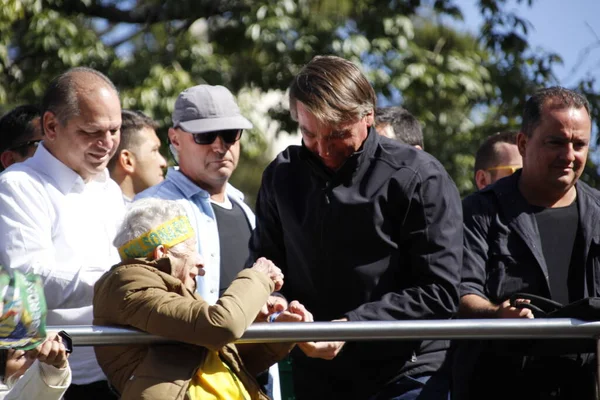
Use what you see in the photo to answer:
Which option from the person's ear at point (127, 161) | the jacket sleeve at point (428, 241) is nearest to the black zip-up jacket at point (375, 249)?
the jacket sleeve at point (428, 241)

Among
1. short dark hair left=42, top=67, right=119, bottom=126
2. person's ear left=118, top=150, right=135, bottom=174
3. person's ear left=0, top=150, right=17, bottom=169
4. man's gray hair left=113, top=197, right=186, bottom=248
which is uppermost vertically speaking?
short dark hair left=42, top=67, right=119, bottom=126

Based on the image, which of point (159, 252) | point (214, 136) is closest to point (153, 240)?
point (159, 252)

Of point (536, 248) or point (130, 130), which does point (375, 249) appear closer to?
point (536, 248)

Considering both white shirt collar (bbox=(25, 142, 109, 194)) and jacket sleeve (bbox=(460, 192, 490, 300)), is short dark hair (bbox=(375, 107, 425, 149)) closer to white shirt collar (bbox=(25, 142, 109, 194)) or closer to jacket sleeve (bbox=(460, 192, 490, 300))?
jacket sleeve (bbox=(460, 192, 490, 300))

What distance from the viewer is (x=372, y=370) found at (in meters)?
4.05

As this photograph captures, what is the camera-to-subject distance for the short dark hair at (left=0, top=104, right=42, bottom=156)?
5.41m

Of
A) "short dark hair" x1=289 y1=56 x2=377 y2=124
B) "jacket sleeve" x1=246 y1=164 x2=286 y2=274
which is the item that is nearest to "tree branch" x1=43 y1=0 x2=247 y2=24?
"jacket sleeve" x1=246 y1=164 x2=286 y2=274

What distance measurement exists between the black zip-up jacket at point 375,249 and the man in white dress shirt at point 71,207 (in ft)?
2.88

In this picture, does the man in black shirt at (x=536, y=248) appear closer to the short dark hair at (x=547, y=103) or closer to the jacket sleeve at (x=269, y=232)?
the short dark hair at (x=547, y=103)

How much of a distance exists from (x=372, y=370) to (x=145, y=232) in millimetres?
1001

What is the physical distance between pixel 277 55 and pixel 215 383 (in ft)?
23.1

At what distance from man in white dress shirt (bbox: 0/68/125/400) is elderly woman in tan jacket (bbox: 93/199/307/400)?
0.41m

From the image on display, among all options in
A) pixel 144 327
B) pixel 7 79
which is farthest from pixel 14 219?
pixel 7 79

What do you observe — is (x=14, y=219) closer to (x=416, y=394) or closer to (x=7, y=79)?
(x=416, y=394)
